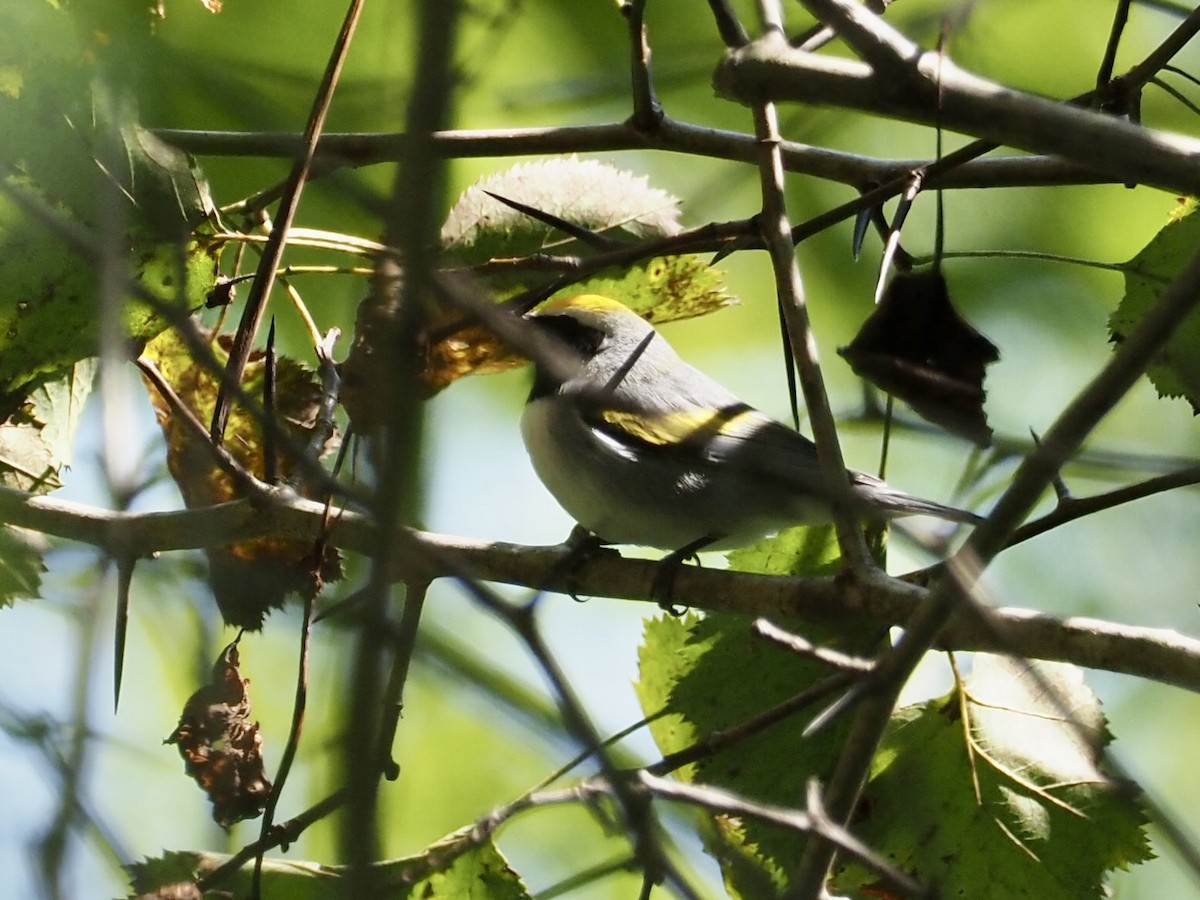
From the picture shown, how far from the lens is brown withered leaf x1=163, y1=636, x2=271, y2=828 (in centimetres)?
161

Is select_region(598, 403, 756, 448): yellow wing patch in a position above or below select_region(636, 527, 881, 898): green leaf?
above

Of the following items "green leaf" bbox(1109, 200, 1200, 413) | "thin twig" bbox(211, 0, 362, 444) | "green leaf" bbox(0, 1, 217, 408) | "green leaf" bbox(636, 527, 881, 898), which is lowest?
"green leaf" bbox(636, 527, 881, 898)

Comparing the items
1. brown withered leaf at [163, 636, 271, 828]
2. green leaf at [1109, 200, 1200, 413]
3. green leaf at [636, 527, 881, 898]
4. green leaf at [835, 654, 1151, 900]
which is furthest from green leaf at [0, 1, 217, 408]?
green leaf at [1109, 200, 1200, 413]

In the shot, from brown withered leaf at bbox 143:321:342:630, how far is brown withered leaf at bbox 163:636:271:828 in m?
0.15

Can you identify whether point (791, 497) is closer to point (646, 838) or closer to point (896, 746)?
point (896, 746)

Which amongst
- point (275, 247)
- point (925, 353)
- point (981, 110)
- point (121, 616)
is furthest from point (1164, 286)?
point (121, 616)

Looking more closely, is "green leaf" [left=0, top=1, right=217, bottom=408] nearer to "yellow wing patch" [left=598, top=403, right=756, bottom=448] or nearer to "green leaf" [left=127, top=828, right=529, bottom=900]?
"green leaf" [left=127, top=828, right=529, bottom=900]

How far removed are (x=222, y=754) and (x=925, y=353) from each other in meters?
1.08

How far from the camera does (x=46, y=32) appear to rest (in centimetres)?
158

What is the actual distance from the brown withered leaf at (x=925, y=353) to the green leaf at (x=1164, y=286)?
298mm

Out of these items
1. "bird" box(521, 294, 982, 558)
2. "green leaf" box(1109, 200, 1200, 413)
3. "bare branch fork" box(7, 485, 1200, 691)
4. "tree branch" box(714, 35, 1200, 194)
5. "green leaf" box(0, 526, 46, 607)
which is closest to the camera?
"tree branch" box(714, 35, 1200, 194)

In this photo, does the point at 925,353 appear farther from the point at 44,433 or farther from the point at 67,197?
the point at 44,433

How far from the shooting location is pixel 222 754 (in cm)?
162

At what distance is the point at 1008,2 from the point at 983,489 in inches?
68.4
